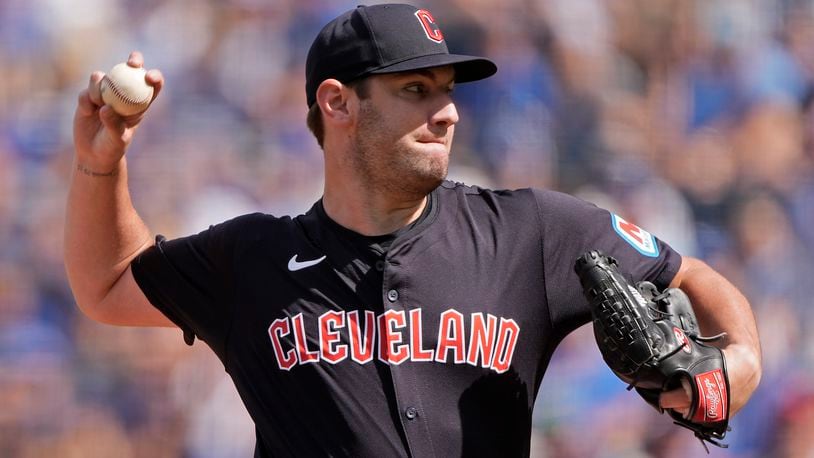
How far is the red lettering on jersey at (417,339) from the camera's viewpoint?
235 centimetres

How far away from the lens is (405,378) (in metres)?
2.33

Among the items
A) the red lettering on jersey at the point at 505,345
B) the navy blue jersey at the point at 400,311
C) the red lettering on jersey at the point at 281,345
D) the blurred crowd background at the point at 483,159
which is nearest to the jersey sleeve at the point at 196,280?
the navy blue jersey at the point at 400,311

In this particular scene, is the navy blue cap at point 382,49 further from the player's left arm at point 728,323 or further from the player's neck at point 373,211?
the player's left arm at point 728,323

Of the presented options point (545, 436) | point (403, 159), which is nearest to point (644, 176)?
point (545, 436)

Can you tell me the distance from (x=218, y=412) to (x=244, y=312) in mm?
2204

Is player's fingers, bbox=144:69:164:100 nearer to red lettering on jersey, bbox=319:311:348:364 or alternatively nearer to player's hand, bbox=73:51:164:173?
player's hand, bbox=73:51:164:173

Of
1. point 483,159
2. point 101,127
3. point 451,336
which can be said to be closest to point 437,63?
point 451,336

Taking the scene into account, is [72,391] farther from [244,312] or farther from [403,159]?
[403,159]

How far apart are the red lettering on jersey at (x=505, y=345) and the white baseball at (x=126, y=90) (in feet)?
3.23

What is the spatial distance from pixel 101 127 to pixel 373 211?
28.0 inches

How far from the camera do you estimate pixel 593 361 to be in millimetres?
4727

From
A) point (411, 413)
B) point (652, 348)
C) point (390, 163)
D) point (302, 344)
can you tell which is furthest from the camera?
point (390, 163)

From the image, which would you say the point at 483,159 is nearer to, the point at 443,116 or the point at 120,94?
the point at 443,116

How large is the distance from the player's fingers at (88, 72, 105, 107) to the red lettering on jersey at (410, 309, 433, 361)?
914 millimetres
